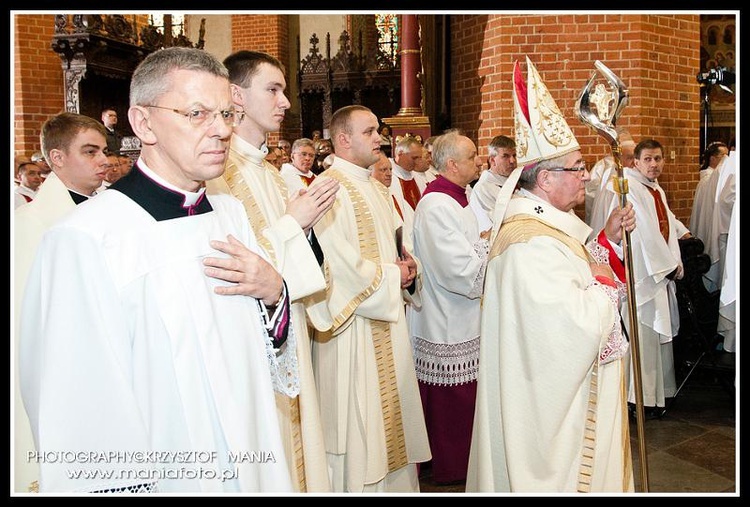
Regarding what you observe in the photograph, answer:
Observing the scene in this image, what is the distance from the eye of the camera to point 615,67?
7016 mm

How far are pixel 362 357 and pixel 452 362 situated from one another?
112 centimetres

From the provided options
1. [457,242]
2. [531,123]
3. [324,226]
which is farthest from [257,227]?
[457,242]

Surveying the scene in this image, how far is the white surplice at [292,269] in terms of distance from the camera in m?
2.60

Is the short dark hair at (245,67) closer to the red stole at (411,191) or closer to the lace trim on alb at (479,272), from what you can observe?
the lace trim on alb at (479,272)

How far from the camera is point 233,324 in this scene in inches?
81.3

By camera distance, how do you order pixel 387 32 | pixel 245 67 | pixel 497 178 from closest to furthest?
1. pixel 245 67
2. pixel 497 178
3. pixel 387 32

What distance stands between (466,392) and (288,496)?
2593 millimetres

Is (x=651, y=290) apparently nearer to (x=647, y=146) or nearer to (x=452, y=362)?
(x=647, y=146)

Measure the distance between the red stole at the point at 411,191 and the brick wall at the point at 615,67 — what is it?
1.13 meters

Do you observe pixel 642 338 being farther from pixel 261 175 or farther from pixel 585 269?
pixel 261 175

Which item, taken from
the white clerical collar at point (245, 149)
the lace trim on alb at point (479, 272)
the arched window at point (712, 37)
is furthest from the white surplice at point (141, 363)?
the arched window at point (712, 37)

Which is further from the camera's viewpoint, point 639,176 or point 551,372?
point 639,176

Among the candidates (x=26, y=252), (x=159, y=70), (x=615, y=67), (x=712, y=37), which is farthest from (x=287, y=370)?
(x=712, y=37)

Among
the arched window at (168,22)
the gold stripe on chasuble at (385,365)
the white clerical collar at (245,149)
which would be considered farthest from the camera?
the arched window at (168,22)
